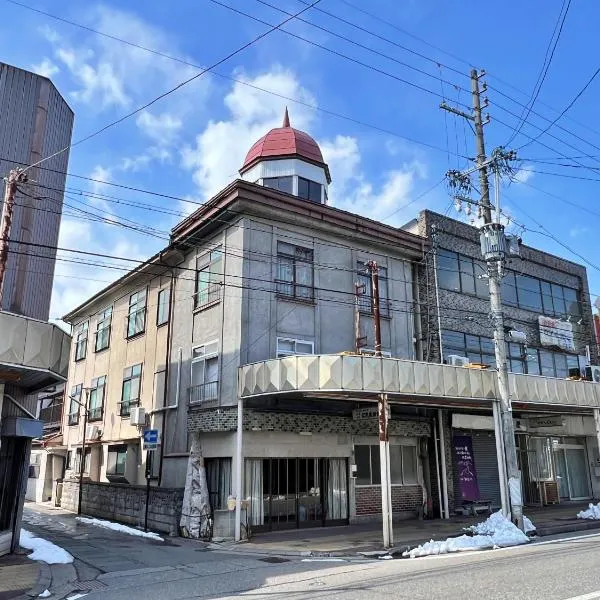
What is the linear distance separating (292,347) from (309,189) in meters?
7.31

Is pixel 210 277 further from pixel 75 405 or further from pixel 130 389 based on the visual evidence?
pixel 75 405

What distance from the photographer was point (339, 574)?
10594mm

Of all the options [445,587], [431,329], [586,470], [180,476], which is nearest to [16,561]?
[180,476]

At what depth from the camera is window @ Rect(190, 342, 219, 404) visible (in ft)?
59.6

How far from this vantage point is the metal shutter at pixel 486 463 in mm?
22078

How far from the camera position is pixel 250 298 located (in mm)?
17859

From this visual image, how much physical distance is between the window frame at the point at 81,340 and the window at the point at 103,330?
1.56 m

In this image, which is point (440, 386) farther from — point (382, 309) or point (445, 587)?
point (445, 587)

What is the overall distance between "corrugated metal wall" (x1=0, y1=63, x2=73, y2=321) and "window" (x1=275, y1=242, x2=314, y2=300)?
689 cm

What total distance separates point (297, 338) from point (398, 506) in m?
6.87

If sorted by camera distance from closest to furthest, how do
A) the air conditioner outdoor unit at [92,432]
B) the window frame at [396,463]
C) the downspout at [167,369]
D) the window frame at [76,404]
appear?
the window frame at [396,463] < the downspout at [167,369] < the air conditioner outdoor unit at [92,432] < the window frame at [76,404]

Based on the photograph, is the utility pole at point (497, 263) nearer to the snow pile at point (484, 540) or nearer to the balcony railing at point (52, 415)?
the snow pile at point (484, 540)

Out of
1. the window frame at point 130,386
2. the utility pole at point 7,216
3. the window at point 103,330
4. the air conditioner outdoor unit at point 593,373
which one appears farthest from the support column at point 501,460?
the window at point 103,330

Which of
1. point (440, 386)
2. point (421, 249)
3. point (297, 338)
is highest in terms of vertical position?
point (421, 249)
